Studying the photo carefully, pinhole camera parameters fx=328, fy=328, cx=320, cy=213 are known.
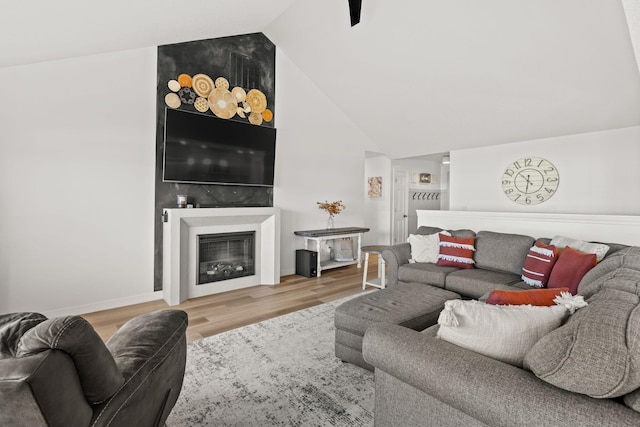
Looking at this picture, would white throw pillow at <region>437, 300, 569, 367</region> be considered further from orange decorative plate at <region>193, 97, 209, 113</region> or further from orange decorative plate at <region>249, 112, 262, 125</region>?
orange decorative plate at <region>249, 112, 262, 125</region>

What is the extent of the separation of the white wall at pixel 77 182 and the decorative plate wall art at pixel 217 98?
300mm

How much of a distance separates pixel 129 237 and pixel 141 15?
2.27 m

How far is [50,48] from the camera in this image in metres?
2.85

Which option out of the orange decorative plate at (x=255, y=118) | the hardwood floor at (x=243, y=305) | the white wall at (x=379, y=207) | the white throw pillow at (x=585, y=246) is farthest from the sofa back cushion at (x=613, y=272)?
the white wall at (x=379, y=207)

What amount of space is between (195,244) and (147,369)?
9.61 ft

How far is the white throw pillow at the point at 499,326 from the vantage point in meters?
1.21

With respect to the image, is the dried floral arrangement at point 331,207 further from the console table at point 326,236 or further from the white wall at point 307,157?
the console table at point 326,236

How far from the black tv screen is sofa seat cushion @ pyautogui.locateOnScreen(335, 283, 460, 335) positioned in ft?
8.68

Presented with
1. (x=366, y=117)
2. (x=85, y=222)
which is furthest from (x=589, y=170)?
(x=85, y=222)

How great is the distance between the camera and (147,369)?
1259 millimetres

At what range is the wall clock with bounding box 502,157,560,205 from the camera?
4.43 metres

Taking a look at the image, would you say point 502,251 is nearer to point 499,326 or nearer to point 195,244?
point 499,326

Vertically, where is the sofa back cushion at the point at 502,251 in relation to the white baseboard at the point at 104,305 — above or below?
above

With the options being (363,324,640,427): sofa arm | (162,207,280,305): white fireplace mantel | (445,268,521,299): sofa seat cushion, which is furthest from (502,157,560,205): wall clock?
(363,324,640,427): sofa arm
